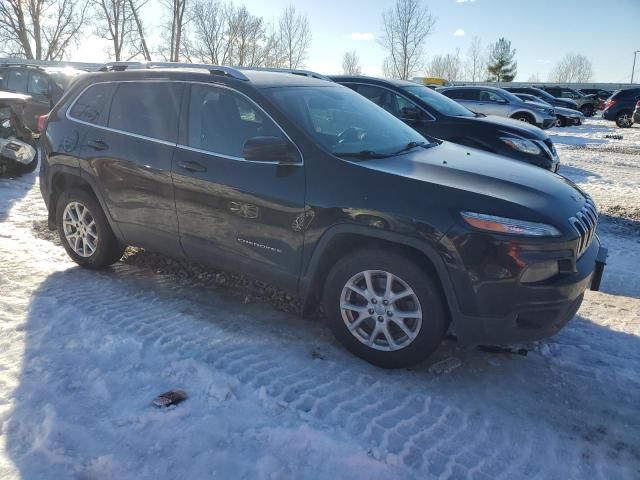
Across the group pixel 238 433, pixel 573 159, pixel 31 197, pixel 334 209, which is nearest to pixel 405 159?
pixel 334 209

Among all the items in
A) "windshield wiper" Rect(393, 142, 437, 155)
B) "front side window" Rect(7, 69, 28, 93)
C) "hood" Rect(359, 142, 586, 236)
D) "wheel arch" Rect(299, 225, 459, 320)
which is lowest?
"wheel arch" Rect(299, 225, 459, 320)

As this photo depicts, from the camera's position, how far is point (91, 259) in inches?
187

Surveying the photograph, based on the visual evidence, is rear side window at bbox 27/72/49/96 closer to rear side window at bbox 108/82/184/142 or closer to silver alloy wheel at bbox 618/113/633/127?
rear side window at bbox 108/82/184/142

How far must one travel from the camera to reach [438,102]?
799 cm

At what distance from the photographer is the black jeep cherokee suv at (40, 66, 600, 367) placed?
9.59 feet

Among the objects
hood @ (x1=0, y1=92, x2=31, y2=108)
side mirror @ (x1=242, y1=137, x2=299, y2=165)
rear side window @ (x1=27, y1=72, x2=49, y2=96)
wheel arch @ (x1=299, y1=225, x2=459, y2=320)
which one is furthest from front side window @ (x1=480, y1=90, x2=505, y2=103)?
wheel arch @ (x1=299, y1=225, x2=459, y2=320)

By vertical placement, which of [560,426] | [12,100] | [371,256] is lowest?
[560,426]

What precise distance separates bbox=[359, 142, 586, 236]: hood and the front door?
0.63 meters

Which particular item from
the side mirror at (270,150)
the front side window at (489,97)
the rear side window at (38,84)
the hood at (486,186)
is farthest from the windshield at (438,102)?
the rear side window at (38,84)

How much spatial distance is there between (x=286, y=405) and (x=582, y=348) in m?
2.15

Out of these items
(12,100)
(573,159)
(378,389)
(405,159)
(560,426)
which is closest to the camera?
(560,426)

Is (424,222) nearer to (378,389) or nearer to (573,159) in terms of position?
(378,389)

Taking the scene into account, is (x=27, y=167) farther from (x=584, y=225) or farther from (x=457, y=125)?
(x=584, y=225)

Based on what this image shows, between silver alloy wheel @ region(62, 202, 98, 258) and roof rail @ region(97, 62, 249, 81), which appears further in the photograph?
silver alloy wheel @ region(62, 202, 98, 258)
